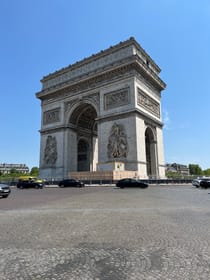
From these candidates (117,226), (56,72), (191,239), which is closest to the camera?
(191,239)

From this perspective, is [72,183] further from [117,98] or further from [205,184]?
[205,184]

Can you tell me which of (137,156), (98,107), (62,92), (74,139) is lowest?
(137,156)

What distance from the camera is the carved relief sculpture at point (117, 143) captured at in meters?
29.7

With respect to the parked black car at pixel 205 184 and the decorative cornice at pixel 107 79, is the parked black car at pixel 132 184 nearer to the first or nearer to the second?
the parked black car at pixel 205 184

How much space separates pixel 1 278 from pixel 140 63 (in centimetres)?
3261

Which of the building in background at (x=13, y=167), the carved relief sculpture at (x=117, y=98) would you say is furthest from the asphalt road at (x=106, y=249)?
the building in background at (x=13, y=167)

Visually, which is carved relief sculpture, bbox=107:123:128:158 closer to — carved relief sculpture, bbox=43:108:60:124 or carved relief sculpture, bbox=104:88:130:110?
carved relief sculpture, bbox=104:88:130:110

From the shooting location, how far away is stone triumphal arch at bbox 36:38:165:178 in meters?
29.9

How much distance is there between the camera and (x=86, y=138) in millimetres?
42000

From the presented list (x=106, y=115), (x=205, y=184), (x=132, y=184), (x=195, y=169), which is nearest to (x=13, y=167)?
(x=195, y=169)

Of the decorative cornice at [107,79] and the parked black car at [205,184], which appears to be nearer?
the parked black car at [205,184]

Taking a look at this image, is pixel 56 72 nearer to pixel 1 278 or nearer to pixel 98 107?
pixel 98 107

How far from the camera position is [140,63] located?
31516mm

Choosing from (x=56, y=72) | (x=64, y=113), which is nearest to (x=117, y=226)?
(x=64, y=113)
